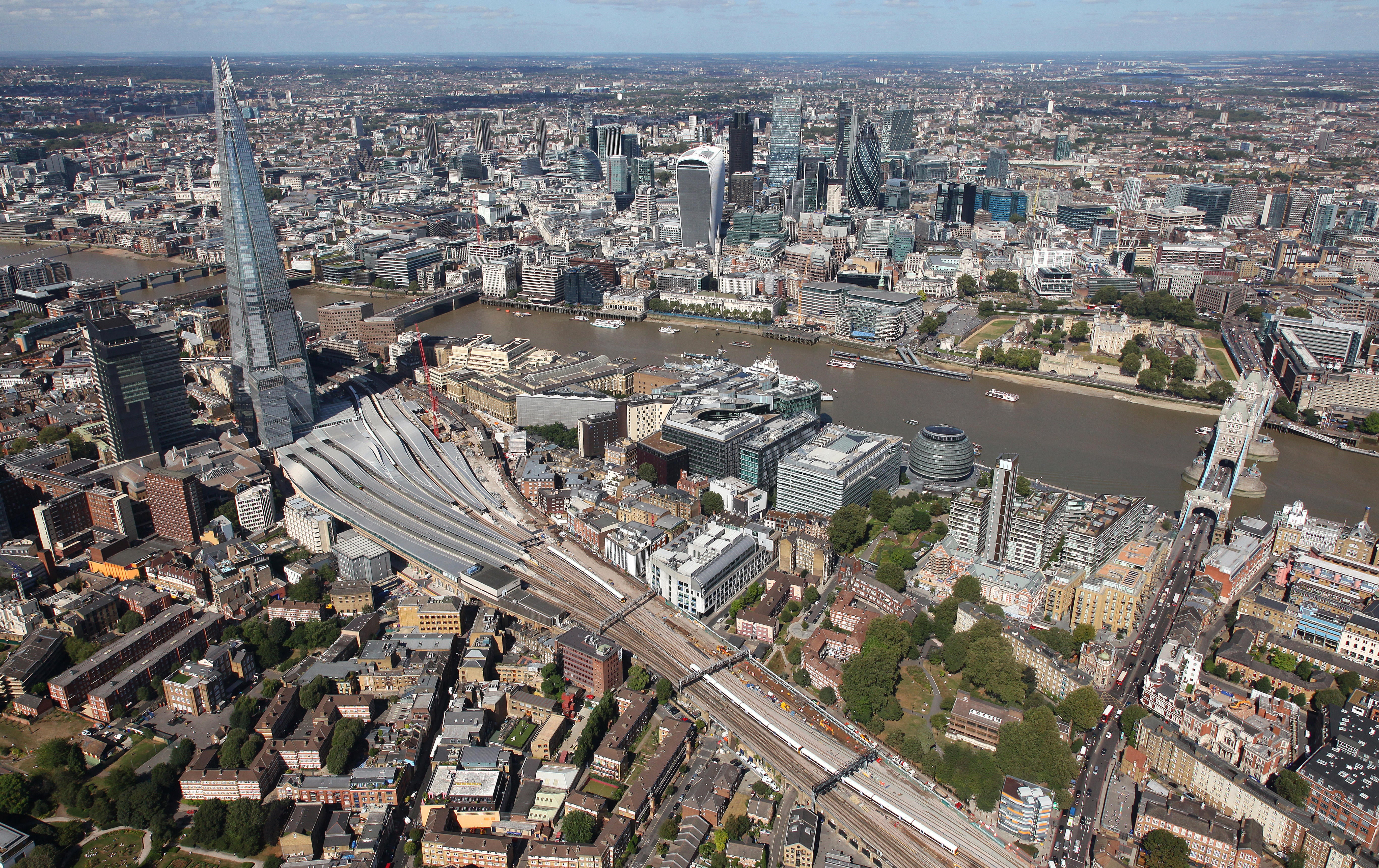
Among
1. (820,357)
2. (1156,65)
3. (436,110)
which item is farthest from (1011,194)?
(1156,65)

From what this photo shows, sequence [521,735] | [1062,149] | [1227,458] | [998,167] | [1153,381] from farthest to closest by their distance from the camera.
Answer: [1062,149] → [998,167] → [1153,381] → [1227,458] → [521,735]

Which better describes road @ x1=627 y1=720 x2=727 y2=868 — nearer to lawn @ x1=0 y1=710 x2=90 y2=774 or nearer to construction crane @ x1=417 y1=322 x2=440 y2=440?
lawn @ x1=0 y1=710 x2=90 y2=774

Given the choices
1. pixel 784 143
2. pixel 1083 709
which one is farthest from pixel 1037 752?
pixel 784 143

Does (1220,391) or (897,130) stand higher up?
(897,130)

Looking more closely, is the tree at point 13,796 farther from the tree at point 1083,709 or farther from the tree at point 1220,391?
the tree at point 1220,391

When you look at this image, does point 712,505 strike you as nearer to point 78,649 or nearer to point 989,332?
point 78,649

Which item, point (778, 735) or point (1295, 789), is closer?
point (1295, 789)

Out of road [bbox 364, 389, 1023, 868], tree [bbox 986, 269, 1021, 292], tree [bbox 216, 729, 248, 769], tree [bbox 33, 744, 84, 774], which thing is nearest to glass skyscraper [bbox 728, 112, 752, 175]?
tree [bbox 986, 269, 1021, 292]
